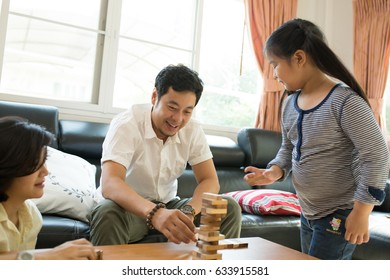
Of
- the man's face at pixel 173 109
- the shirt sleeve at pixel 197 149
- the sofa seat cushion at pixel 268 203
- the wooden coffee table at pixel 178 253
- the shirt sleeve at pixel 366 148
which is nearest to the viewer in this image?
the wooden coffee table at pixel 178 253

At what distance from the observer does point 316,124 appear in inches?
49.5

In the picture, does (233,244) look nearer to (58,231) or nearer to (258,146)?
(58,231)

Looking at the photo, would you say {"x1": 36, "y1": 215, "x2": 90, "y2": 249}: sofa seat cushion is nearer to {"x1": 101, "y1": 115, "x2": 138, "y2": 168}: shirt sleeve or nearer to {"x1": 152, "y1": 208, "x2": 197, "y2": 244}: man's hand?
{"x1": 101, "y1": 115, "x2": 138, "y2": 168}: shirt sleeve

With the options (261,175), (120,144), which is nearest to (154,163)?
(120,144)

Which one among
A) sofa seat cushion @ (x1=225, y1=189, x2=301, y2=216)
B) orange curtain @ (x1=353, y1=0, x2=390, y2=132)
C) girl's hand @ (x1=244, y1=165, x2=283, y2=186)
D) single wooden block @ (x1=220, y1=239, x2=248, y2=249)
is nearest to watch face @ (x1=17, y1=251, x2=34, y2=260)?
single wooden block @ (x1=220, y1=239, x2=248, y2=249)

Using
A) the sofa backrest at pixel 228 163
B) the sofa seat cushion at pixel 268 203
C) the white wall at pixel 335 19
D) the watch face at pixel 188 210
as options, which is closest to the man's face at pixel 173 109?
the watch face at pixel 188 210

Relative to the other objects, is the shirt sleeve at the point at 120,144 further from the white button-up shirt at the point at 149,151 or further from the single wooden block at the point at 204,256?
the single wooden block at the point at 204,256

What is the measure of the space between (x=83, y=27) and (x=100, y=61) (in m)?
0.26

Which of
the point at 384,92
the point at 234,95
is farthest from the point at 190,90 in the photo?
the point at 384,92

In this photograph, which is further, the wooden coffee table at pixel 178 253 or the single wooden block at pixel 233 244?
the single wooden block at pixel 233 244

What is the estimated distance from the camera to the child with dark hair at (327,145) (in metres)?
1.12

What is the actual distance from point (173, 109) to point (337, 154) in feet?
1.98

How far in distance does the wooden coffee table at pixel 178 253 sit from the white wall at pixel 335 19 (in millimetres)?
3130

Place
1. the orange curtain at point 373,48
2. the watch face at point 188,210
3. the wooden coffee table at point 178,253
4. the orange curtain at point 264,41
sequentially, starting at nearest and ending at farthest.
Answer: the wooden coffee table at point 178,253 < the watch face at point 188,210 < the orange curtain at point 264,41 < the orange curtain at point 373,48
